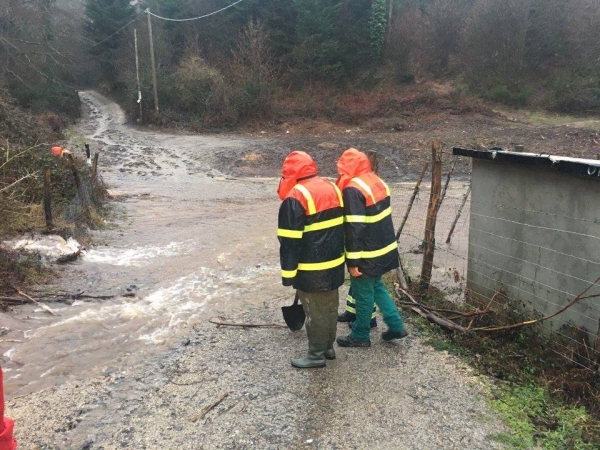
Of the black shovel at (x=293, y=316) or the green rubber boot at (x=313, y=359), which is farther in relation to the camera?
the black shovel at (x=293, y=316)

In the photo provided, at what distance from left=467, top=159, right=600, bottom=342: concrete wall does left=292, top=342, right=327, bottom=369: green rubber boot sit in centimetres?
192

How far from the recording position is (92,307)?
5961 mm

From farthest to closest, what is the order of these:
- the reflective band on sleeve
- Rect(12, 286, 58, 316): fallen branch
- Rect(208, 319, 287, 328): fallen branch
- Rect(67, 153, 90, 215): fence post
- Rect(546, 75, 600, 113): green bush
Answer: Rect(546, 75, 600, 113): green bush
Rect(67, 153, 90, 215): fence post
Rect(12, 286, 58, 316): fallen branch
Rect(208, 319, 287, 328): fallen branch
the reflective band on sleeve

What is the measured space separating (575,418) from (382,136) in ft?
73.9

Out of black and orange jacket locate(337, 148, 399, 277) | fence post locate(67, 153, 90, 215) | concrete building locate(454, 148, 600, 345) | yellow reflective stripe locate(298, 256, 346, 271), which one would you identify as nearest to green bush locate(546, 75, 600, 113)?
fence post locate(67, 153, 90, 215)

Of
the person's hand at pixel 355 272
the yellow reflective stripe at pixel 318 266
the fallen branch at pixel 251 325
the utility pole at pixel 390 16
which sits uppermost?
the utility pole at pixel 390 16

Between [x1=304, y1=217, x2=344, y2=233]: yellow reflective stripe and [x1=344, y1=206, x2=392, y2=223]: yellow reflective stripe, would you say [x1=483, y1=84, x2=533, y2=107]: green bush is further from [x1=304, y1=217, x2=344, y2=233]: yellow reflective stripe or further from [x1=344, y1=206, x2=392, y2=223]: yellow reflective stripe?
[x1=304, y1=217, x2=344, y2=233]: yellow reflective stripe

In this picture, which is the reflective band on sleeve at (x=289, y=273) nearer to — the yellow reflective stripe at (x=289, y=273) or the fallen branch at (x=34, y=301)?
the yellow reflective stripe at (x=289, y=273)

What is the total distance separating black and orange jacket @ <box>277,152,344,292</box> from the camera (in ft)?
12.3

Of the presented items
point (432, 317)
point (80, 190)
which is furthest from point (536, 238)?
point (80, 190)

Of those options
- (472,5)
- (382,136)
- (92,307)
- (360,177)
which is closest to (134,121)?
(382,136)

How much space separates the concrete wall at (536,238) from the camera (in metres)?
3.87

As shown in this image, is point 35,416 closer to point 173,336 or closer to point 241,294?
point 173,336

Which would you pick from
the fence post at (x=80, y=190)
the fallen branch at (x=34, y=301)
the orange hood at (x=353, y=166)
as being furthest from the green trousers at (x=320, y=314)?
the fence post at (x=80, y=190)
